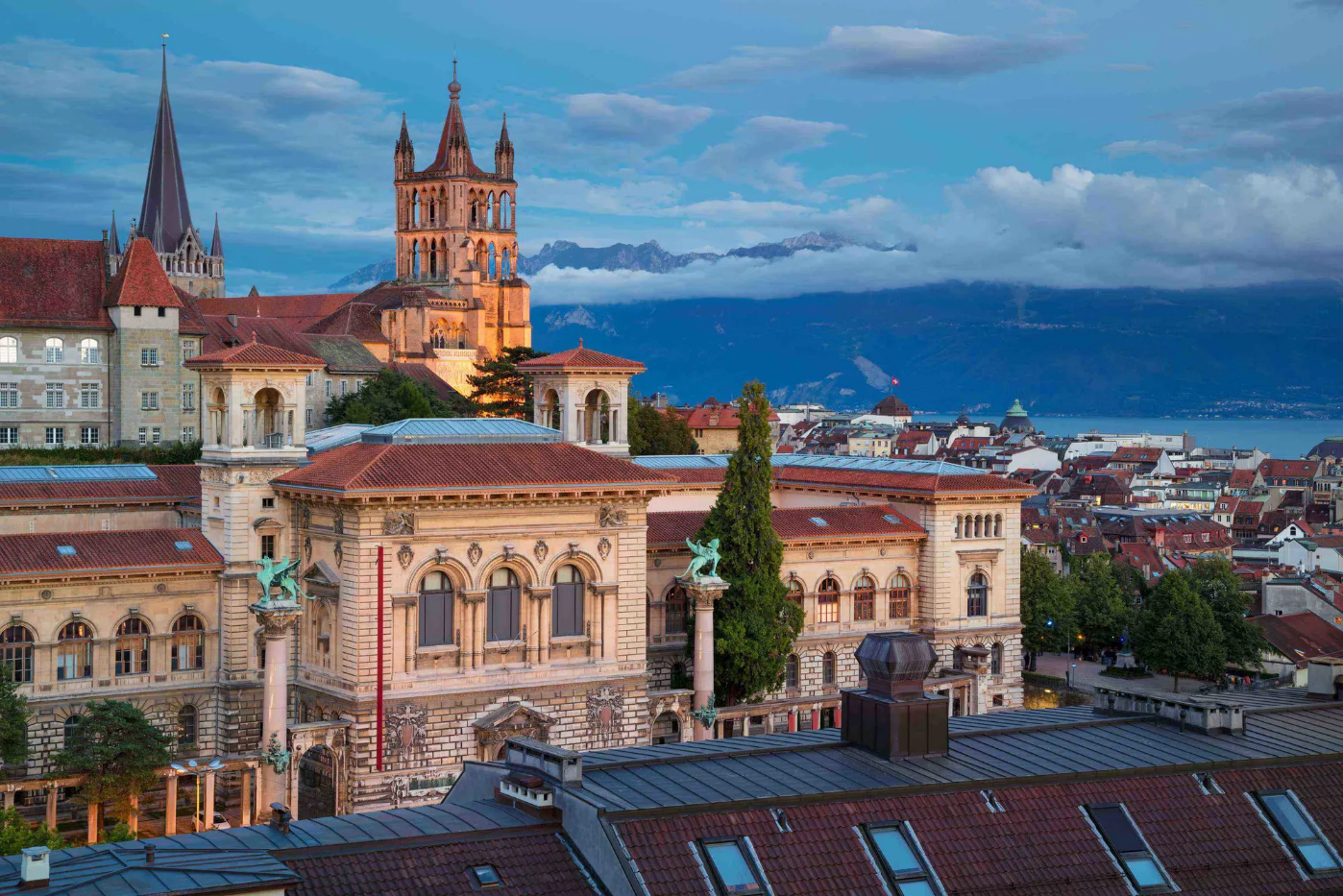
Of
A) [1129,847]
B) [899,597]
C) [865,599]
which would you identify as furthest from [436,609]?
[1129,847]

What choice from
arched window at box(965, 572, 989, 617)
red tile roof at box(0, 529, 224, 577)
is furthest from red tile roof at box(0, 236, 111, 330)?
arched window at box(965, 572, 989, 617)

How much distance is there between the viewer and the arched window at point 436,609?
50.7 metres

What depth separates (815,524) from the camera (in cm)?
6469

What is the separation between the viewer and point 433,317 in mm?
147625

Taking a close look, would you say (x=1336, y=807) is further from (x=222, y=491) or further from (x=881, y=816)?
(x=222, y=491)

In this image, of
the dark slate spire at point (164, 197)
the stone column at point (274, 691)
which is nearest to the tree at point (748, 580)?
the stone column at point (274, 691)

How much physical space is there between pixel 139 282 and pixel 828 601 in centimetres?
4036

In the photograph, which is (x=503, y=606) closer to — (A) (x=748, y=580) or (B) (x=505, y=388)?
(A) (x=748, y=580)

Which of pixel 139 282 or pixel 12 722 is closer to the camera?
pixel 12 722

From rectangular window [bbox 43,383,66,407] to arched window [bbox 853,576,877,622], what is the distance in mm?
42924

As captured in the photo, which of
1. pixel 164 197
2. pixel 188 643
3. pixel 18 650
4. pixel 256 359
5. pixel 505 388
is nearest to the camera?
pixel 18 650

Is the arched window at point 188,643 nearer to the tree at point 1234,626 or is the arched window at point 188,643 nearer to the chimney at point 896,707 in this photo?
the chimney at point 896,707

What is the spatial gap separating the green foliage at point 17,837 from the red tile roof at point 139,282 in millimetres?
46323

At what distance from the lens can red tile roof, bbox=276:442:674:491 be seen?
49625 millimetres
